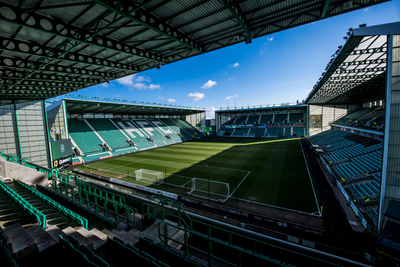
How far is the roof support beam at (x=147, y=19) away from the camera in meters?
5.30

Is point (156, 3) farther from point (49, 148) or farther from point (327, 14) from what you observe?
point (49, 148)

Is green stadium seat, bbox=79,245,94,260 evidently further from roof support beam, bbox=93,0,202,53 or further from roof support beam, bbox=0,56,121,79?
roof support beam, bbox=0,56,121,79

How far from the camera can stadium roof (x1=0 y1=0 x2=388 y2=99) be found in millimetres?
5953

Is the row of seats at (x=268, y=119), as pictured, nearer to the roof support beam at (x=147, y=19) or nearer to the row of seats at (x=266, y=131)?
the row of seats at (x=266, y=131)

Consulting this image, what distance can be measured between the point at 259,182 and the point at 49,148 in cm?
2770

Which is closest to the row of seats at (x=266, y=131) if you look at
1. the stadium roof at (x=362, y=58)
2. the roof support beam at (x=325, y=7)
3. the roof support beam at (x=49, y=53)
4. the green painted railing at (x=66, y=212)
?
the stadium roof at (x=362, y=58)

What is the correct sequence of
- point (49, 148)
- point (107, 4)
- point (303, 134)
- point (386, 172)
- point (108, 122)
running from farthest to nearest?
point (303, 134), point (108, 122), point (49, 148), point (386, 172), point (107, 4)

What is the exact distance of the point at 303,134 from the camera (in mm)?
48156

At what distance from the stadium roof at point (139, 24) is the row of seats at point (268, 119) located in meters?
52.6

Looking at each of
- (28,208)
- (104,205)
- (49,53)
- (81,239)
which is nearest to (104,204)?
(104,205)

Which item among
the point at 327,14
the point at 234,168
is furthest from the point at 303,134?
the point at 327,14

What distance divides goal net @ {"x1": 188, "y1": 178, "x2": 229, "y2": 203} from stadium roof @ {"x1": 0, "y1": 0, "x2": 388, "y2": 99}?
1072 cm

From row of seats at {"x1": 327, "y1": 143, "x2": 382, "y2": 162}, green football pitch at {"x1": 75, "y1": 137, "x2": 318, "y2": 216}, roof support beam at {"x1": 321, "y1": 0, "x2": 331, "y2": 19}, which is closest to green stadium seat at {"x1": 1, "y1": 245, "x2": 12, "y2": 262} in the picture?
roof support beam at {"x1": 321, "y1": 0, "x2": 331, "y2": 19}

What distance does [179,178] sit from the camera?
18062 mm
